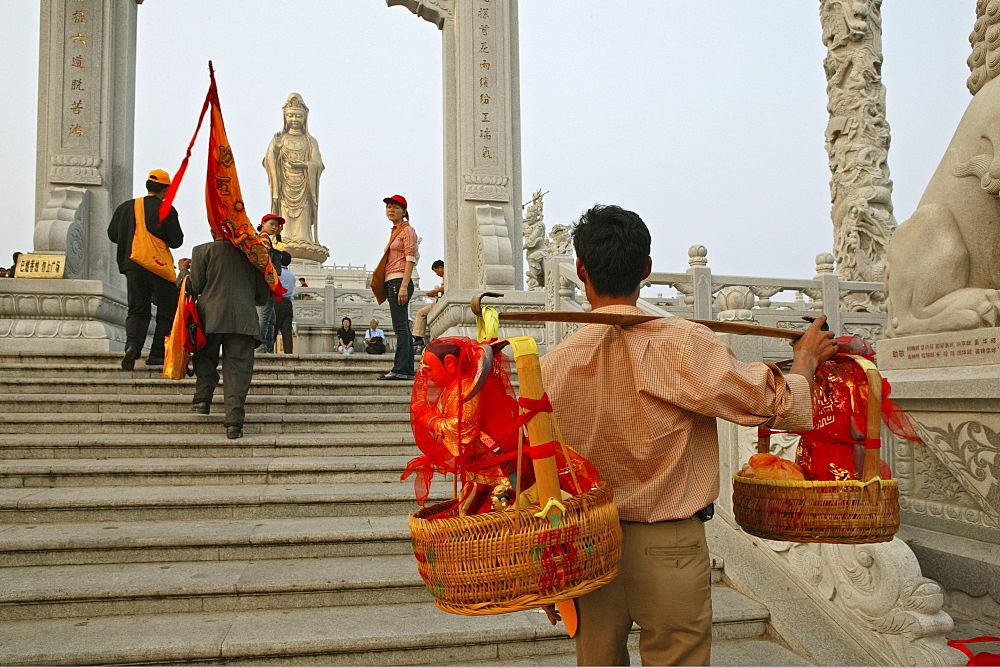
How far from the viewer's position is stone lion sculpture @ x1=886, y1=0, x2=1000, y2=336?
11.6 ft

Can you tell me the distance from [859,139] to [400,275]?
10974 millimetres

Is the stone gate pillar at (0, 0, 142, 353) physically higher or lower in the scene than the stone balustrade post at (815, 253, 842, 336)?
higher

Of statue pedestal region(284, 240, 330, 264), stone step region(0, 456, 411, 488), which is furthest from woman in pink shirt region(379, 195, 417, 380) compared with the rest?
statue pedestal region(284, 240, 330, 264)

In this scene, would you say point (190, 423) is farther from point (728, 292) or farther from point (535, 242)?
point (535, 242)

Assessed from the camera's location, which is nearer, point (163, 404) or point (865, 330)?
point (163, 404)

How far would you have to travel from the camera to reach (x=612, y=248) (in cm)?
161

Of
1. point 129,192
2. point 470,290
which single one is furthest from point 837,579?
point 129,192

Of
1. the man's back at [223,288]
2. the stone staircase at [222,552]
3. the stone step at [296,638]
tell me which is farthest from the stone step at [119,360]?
the stone step at [296,638]

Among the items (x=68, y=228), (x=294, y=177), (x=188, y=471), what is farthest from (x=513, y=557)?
(x=294, y=177)

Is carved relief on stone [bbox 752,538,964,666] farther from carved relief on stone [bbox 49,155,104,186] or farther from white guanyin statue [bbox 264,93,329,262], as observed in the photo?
white guanyin statue [bbox 264,93,329,262]

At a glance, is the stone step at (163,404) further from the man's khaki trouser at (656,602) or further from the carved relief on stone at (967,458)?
the man's khaki trouser at (656,602)

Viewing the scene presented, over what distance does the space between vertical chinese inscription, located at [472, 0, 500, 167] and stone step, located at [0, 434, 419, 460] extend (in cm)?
395

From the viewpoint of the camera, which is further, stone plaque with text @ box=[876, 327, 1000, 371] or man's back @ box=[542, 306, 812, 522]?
stone plaque with text @ box=[876, 327, 1000, 371]

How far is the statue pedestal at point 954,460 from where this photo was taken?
3301 mm
